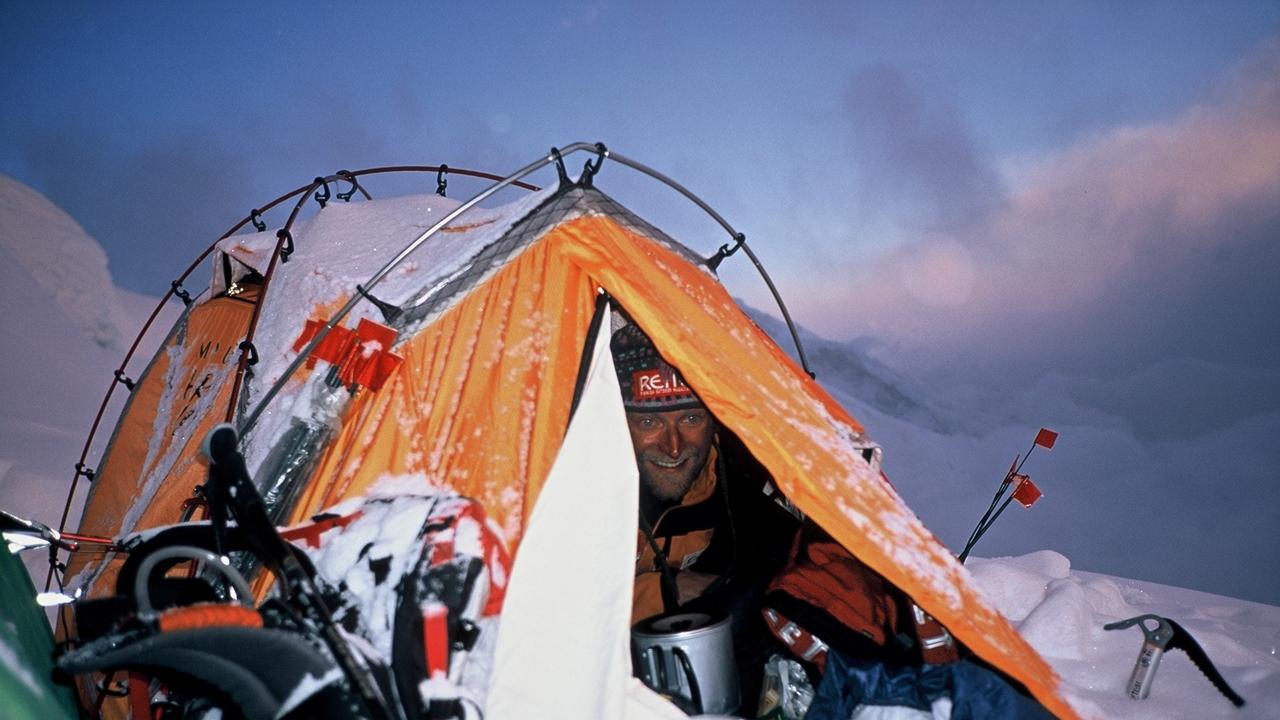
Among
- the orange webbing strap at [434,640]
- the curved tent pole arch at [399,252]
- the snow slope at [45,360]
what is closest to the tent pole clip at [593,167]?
the curved tent pole arch at [399,252]

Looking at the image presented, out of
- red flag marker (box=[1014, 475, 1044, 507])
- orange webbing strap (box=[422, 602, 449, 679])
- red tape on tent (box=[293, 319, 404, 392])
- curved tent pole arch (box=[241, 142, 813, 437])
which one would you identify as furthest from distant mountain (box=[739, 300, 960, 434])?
orange webbing strap (box=[422, 602, 449, 679])

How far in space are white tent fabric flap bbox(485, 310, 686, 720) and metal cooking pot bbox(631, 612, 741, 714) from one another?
0.18 m

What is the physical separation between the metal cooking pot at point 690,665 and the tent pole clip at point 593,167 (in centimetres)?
134

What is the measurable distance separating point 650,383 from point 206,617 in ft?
6.11

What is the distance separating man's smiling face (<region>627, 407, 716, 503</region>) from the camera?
2.85 meters

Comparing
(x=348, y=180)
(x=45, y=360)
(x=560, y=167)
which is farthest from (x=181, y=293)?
(x=45, y=360)

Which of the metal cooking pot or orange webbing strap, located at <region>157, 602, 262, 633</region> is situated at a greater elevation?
orange webbing strap, located at <region>157, 602, 262, 633</region>

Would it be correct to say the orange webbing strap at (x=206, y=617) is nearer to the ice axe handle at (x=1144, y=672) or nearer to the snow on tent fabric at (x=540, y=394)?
the snow on tent fabric at (x=540, y=394)

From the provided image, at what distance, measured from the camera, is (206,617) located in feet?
3.63

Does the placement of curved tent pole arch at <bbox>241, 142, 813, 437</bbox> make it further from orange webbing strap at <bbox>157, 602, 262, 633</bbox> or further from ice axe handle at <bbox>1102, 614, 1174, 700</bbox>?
ice axe handle at <bbox>1102, 614, 1174, 700</bbox>

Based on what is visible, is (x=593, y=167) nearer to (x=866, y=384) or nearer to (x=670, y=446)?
(x=670, y=446)

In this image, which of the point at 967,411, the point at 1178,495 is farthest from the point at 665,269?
the point at 967,411

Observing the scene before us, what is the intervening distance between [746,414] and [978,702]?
3.09 feet

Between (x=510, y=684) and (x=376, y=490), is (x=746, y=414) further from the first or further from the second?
(x=376, y=490)
